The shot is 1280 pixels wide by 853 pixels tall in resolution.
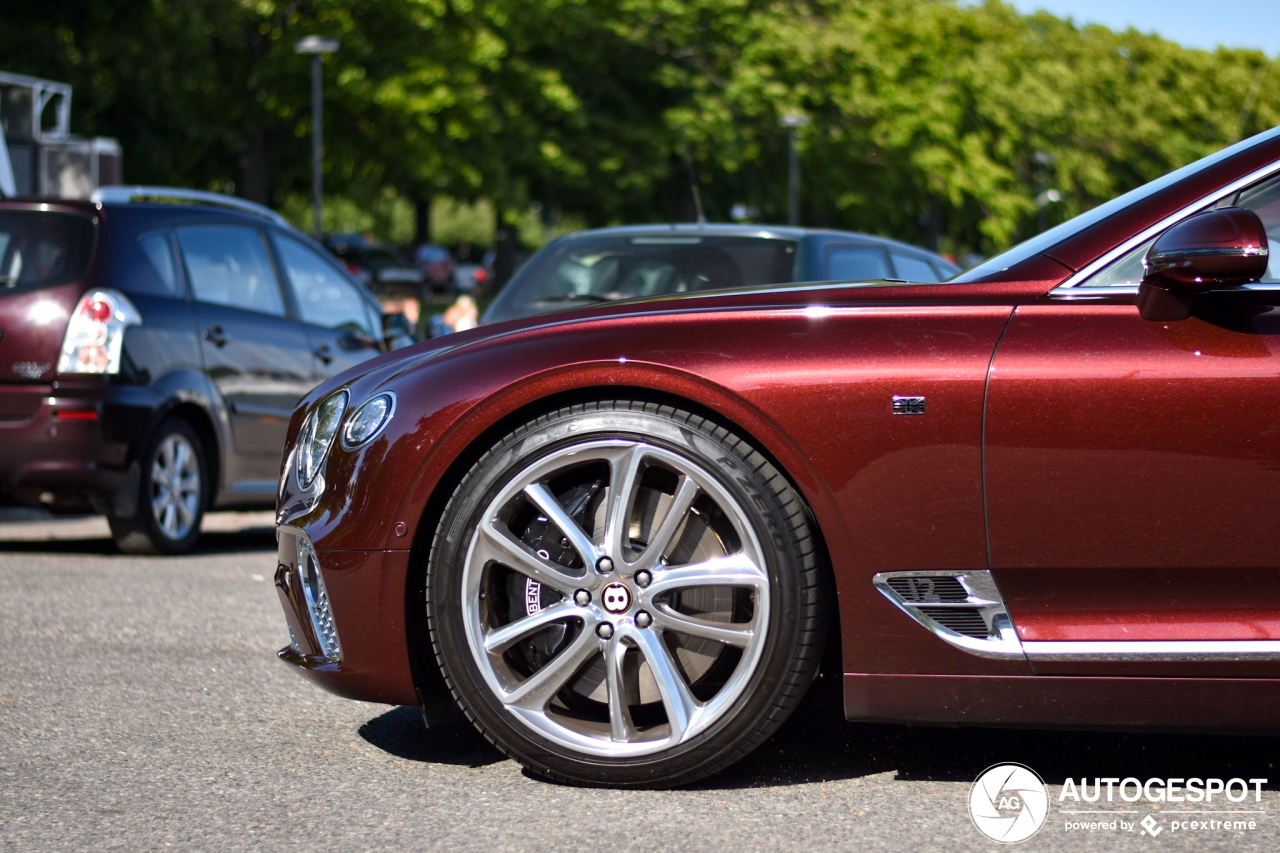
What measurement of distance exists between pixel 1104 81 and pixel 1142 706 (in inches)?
2677

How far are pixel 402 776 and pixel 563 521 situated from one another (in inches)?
28.1

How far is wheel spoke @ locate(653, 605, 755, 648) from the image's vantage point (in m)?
3.34

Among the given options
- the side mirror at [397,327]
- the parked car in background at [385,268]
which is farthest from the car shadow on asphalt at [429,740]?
the parked car in background at [385,268]

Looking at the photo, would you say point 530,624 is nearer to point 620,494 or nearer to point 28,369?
point 620,494

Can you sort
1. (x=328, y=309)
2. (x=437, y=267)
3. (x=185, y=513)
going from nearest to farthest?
(x=185, y=513) < (x=328, y=309) < (x=437, y=267)

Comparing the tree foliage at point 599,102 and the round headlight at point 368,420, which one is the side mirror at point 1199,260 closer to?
the round headlight at point 368,420

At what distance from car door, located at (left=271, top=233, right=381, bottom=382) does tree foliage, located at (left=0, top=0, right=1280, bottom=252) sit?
49.8ft

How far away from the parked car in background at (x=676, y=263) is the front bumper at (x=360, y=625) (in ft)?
11.8

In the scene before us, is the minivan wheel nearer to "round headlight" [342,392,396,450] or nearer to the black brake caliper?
"round headlight" [342,392,396,450]

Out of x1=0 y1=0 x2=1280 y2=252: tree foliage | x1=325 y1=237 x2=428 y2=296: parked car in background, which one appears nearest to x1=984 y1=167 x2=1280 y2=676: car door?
x1=0 y1=0 x2=1280 y2=252: tree foliage

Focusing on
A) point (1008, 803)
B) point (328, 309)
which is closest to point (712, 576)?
point (1008, 803)

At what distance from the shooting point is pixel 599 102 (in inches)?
1586

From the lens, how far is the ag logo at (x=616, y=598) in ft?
11.1

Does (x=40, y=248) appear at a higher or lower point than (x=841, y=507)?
higher
